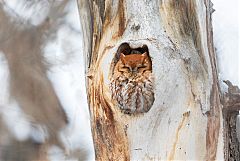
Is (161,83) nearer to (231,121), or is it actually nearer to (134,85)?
(134,85)

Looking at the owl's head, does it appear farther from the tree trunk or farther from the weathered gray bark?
the weathered gray bark

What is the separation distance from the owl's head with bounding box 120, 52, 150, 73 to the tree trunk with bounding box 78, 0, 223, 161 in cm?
1

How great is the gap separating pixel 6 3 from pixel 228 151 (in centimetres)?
205

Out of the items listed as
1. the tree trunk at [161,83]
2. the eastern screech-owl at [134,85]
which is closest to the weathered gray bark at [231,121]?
the tree trunk at [161,83]

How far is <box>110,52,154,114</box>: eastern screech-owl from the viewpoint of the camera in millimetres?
1072

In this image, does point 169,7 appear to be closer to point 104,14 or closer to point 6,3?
point 104,14

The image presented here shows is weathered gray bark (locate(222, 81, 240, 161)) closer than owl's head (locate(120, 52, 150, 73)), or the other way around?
owl's head (locate(120, 52, 150, 73))

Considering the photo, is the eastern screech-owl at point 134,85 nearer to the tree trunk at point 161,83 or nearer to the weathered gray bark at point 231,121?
A: the tree trunk at point 161,83

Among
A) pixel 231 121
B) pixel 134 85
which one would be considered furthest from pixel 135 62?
pixel 231 121

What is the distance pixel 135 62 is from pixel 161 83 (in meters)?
0.06

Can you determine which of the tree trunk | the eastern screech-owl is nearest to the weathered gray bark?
the tree trunk

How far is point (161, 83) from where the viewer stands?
3.53ft

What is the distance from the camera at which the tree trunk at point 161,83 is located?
3.58 feet

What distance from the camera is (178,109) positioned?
3.60 feet
